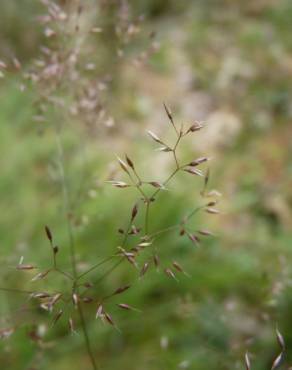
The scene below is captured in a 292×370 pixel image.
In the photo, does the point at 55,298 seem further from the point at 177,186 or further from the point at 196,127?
the point at 177,186

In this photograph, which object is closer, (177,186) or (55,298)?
(55,298)

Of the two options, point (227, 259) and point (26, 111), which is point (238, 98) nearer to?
point (26, 111)

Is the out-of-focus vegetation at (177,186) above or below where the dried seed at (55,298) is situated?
below

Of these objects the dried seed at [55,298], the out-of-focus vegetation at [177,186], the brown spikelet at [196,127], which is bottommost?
the out-of-focus vegetation at [177,186]

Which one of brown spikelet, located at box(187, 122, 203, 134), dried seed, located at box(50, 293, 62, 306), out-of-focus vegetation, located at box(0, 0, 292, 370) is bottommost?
out-of-focus vegetation, located at box(0, 0, 292, 370)

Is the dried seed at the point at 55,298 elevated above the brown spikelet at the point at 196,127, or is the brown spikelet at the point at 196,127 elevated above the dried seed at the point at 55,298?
the brown spikelet at the point at 196,127

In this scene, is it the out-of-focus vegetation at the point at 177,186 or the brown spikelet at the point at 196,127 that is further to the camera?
the out-of-focus vegetation at the point at 177,186

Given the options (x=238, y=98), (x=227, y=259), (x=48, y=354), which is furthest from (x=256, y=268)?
(x=238, y=98)

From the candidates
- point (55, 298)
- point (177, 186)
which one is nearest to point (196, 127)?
point (55, 298)
